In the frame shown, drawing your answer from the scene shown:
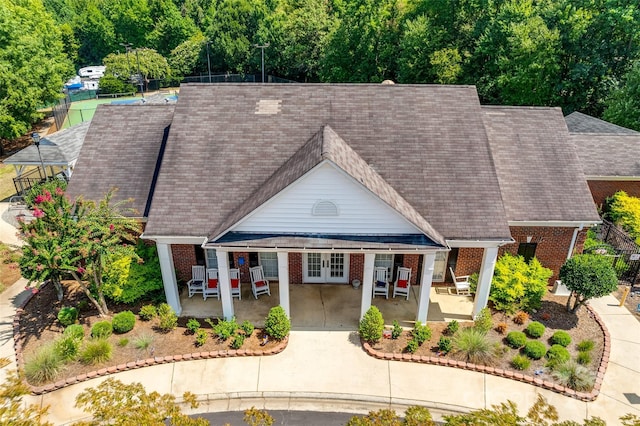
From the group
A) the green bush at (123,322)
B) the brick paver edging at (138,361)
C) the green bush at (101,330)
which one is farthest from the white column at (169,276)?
the brick paver edging at (138,361)

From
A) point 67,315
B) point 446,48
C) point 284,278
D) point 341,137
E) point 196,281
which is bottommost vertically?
point 67,315

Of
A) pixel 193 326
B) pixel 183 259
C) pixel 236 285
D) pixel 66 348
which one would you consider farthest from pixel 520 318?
pixel 66 348

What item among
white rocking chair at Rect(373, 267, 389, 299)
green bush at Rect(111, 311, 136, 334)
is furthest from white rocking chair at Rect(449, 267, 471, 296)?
green bush at Rect(111, 311, 136, 334)

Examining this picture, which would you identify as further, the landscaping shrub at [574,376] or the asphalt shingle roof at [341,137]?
the asphalt shingle roof at [341,137]

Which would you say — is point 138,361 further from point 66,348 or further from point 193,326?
point 66,348

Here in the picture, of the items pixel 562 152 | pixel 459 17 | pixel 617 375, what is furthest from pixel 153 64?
pixel 617 375

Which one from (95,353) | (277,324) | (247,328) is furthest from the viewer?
(247,328)

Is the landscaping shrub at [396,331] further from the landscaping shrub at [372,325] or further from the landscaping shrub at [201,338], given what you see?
the landscaping shrub at [201,338]
